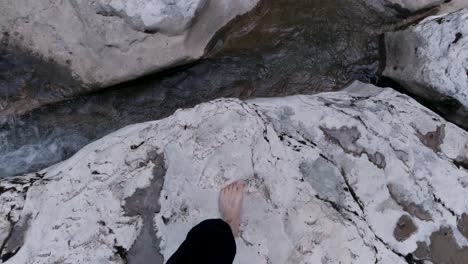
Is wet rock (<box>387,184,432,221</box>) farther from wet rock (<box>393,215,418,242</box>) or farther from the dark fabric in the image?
the dark fabric

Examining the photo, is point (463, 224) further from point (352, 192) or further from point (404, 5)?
point (404, 5)

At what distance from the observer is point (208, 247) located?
1.65 m

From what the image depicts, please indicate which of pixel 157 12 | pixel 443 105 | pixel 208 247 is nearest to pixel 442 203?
pixel 443 105

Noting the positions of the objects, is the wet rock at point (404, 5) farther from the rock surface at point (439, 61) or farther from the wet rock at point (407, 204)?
the wet rock at point (407, 204)

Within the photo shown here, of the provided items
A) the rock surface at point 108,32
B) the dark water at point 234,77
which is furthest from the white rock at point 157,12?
the dark water at point 234,77

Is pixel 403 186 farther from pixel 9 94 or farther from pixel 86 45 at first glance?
pixel 9 94

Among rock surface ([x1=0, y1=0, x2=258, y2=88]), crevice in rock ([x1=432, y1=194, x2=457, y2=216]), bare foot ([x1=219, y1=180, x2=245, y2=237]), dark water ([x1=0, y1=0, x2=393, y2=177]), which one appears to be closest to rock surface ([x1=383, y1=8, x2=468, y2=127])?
dark water ([x1=0, y1=0, x2=393, y2=177])

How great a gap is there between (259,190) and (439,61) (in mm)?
1197

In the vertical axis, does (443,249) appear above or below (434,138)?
below

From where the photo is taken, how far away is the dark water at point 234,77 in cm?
242

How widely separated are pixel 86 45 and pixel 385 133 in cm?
154

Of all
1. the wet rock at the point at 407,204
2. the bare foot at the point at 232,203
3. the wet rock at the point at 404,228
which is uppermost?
the bare foot at the point at 232,203

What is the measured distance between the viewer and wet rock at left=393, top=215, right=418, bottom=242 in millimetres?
1921

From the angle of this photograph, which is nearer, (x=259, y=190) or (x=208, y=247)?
(x=208, y=247)
